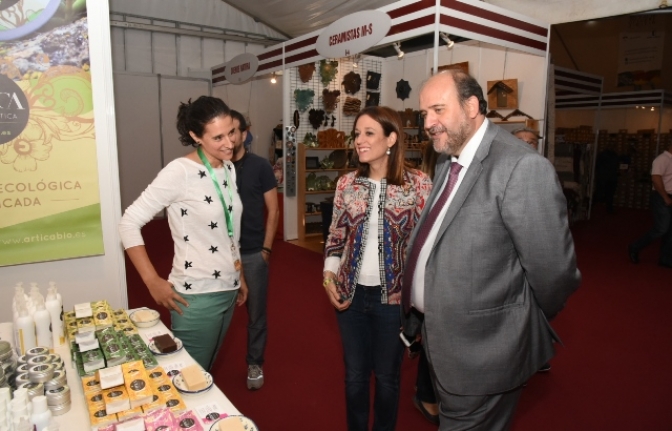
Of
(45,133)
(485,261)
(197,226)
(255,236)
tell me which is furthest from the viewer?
(255,236)

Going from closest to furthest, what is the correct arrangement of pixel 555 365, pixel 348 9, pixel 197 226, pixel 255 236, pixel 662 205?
pixel 197 226 → pixel 255 236 → pixel 555 365 → pixel 662 205 → pixel 348 9

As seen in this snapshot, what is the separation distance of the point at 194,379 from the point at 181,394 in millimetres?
56

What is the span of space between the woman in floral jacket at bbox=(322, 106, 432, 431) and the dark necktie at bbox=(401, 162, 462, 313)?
20 cm

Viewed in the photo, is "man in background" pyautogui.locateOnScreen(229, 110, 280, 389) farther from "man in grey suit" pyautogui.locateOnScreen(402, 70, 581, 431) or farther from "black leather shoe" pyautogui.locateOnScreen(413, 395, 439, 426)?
"man in grey suit" pyautogui.locateOnScreen(402, 70, 581, 431)

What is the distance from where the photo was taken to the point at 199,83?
9.34 metres

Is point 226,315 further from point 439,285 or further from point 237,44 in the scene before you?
point 237,44

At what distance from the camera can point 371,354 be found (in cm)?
204

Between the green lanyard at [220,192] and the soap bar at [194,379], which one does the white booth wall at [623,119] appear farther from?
the soap bar at [194,379]

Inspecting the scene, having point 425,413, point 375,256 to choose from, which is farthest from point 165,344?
point 425,413

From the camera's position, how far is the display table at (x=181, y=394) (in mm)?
1266

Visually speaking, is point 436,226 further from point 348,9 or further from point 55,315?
point 348,9

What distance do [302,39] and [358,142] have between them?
4.74 meters

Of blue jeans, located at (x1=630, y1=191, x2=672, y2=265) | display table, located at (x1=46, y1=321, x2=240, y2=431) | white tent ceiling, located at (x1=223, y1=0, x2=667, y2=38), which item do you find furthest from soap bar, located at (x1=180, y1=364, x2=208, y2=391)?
blue jeans, located at (x1=630, y1=191, x2=672, y2=265)

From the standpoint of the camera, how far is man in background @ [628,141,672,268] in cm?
555
